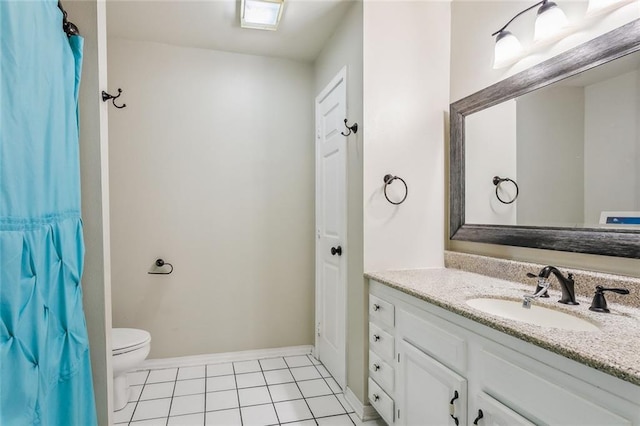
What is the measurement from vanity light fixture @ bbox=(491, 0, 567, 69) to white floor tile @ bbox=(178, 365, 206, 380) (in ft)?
9.01

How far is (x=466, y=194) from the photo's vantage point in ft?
6.72

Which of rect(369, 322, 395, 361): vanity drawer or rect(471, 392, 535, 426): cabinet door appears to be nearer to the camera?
rect(471, 392, 535, 426): cabinet door

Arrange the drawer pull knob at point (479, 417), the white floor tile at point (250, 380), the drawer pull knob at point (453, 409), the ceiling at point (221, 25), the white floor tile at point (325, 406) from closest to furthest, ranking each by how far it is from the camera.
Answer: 1. the drawer pull knob at point (479, 417)
2. the drawer pull knob at point (453, 409)
3. the white floor tile at point (325, 406)
4. the ceiling at point (221, 25)
5. the white floor tile at point (250, 380)

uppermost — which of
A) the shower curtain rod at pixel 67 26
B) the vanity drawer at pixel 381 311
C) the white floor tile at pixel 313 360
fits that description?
the shower curtain rod at pixel 67 26

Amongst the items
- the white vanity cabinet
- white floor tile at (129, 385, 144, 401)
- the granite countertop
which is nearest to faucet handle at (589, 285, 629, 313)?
the granite countertop

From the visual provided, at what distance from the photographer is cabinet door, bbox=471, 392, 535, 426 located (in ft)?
3.39

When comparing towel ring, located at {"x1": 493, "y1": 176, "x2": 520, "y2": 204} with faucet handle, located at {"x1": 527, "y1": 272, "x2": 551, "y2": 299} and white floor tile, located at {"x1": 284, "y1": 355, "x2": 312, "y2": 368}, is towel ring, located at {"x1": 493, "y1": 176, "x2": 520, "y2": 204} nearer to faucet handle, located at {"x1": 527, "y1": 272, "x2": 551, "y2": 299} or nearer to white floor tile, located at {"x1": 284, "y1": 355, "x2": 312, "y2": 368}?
faucet handle, located at {"x1": 527, "y1": 272, "x2": 551, "y2": 299}

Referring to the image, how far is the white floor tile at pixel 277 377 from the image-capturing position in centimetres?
247

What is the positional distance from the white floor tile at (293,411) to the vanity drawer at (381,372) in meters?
0.48

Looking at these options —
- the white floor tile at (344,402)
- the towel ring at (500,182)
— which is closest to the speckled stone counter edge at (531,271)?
the towel ring at (500,182)

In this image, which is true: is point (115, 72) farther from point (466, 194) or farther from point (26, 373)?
point (466, 194)

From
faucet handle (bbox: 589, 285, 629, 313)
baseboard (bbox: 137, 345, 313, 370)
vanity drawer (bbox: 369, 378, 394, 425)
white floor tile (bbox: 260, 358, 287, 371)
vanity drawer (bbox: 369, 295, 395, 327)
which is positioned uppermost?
faucet handle (bbox: 589, 285, 629, 313)

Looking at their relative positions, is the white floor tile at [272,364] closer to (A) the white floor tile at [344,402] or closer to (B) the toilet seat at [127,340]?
(A) the white floor tile at [344,402]

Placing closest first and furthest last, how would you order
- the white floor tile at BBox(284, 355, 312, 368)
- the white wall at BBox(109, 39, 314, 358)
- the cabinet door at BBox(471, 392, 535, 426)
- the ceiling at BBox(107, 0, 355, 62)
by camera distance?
1. the cabinet door at BBox(471, 392, 535, 426)
2. the ceiling at BBox(107, 0, 355, 62)
3. the white wall at BBox(109, 39, 314, 358)
4. the white floor tile at BBox(284, 355, 312, 368)
